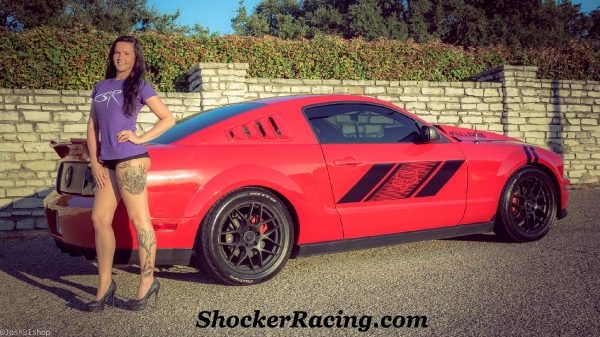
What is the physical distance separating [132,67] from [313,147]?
4.98ft

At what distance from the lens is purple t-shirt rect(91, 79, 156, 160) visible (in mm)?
3368

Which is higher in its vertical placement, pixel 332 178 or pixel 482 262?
pixel 332 178

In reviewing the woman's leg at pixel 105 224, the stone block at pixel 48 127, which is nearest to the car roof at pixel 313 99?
the woman's leg at pixel 105 224

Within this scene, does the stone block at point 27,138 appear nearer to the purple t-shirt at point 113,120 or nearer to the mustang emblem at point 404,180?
the purple t-shirt at point 113,120

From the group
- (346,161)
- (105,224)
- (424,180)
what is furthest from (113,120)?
(424,180)

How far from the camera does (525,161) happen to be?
530 centimetres

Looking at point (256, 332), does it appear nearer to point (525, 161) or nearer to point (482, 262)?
point (482, 262)

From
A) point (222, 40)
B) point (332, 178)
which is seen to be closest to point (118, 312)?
point (332, 178)

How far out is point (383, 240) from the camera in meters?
4.55

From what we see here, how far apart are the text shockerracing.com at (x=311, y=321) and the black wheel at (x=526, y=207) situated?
7.60 feet

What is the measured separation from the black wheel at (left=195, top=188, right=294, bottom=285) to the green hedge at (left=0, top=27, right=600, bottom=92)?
19.1 feet

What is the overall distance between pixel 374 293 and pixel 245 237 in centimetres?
100

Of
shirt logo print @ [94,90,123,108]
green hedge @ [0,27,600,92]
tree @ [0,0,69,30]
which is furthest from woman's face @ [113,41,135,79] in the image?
tree @ [0,0,69,30]

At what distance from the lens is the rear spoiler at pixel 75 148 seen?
387cm
